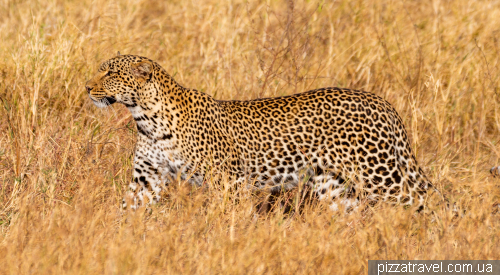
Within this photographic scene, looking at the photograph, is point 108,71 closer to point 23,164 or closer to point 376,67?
point 23,164

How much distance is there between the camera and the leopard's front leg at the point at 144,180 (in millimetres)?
5699

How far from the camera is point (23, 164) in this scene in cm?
600

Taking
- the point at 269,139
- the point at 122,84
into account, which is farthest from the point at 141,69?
the point at 269,139

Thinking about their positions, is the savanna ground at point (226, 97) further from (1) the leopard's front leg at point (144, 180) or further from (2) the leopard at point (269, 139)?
(2) the leopard at point (269, 139)

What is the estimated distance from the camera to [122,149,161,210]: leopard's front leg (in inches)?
224

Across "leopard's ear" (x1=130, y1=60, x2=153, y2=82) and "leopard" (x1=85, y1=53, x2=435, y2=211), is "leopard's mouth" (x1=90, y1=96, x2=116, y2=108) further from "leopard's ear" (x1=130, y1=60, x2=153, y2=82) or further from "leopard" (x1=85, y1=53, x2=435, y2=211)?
"leopard's ear" (x1=130, y1=60, x2=153, y2=82)

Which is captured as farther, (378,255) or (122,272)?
(378,255)

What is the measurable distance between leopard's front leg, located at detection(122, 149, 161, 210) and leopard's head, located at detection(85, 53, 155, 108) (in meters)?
0.45

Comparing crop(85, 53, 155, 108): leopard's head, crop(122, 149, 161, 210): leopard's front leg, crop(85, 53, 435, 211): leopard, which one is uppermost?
crop(85, 53, 155, 108): leopard's head

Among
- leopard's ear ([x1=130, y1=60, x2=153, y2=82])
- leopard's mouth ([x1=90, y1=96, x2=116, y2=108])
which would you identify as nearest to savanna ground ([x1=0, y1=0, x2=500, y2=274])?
leopard's mouth ([x1=90, y1=96, x2=116, y2=108])

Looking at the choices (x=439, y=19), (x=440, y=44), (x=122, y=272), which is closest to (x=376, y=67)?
(x=440, y=44)

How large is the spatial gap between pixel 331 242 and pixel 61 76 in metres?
3.93

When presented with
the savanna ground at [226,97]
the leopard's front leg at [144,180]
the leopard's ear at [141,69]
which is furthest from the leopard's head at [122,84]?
the savanna ground at [226,97]

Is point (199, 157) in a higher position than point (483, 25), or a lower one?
lower
